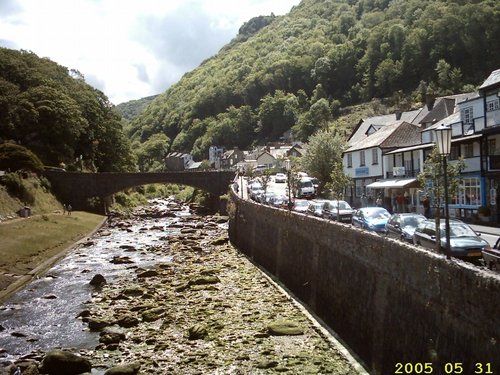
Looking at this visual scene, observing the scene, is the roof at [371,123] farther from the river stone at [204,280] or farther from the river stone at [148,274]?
the river stone at [204,280]

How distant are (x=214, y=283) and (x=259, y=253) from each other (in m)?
7.04

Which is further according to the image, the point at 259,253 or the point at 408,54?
the point at 408,54

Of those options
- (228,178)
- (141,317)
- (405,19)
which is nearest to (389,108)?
(405,19)

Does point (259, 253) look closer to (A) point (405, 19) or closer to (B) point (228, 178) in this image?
(B) point (228, 178)

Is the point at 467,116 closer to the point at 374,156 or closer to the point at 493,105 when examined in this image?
the point at 493,105

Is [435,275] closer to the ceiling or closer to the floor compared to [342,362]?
closer to the ceiling

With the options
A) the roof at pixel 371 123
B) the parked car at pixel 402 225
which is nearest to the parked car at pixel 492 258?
the parked car at pixel 402 225

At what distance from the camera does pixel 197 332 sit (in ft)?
66.2

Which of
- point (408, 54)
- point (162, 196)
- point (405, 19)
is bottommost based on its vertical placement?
point (162, 196)

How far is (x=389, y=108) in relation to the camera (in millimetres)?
158125

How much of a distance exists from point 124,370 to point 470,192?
3727 centimetres

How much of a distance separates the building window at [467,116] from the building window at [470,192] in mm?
5297

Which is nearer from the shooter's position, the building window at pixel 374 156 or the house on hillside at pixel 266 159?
the building window at pixel 374 156
